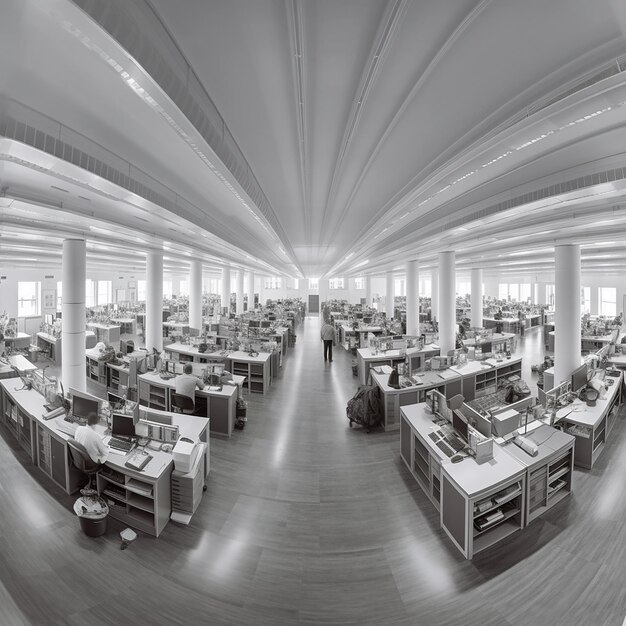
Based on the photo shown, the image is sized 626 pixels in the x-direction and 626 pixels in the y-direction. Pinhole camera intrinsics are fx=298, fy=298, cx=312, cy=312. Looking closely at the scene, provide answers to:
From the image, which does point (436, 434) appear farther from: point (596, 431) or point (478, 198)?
point (478, 198)

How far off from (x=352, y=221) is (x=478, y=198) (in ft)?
9.24

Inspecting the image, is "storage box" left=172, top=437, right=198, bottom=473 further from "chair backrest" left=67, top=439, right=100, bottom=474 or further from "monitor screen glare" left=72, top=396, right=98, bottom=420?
"monitor screen glare" left=72, top=396, right=98, bottom=420

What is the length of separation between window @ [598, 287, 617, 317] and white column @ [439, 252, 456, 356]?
1984cm

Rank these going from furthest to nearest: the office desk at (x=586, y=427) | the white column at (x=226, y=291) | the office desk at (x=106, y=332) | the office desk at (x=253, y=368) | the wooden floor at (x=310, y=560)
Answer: the white column at (x=226, y=291)
the office desk at (x=106, y=332)
the office desk at (x=253, y=368)
the office desk at (x=586, y=427)
the wooden floor at (x=310, y=560)

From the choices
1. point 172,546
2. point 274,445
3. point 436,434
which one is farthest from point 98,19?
point 274,445

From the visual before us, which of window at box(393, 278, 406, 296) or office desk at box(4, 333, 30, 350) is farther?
window at box(393, 278, 406, 296)

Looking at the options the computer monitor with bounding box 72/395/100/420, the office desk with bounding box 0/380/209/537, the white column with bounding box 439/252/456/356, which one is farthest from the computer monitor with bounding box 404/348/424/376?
the computer monitor with bounding box 72/395/100/420

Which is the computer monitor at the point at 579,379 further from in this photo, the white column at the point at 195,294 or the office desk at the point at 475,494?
the white column at the point at 195,294

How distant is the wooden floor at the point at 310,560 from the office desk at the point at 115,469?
7.0 inches

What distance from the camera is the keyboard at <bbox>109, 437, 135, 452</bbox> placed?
3.83m

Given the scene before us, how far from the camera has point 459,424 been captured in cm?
386

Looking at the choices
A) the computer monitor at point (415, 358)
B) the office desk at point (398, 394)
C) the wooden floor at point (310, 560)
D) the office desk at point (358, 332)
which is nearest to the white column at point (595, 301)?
the office desk at point (358, 332)

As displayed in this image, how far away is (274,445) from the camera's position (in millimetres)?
5379

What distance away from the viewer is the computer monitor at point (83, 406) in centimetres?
447
